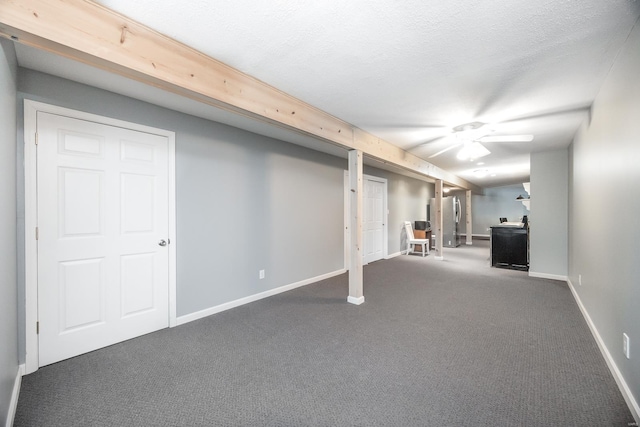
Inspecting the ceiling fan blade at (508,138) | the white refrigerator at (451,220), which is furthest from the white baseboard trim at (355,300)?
the white refrigerator at (451,220)

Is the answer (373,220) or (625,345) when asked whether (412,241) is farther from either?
(625,345)

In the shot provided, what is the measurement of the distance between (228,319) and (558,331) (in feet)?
11.4

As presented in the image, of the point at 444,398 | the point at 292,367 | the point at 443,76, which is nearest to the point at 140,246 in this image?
the point at 292,367

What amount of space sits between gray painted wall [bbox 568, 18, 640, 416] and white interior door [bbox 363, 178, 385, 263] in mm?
3736

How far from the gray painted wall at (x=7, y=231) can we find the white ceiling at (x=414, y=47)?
0.45 m

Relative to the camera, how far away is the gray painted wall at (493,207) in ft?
37.2

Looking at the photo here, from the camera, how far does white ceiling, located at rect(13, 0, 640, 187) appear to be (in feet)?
4.91

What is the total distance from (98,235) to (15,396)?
119cm

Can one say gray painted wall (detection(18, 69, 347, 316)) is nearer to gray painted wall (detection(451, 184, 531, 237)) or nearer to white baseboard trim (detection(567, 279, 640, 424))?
white baseboard trim (detection(567, 279, 640, 424))

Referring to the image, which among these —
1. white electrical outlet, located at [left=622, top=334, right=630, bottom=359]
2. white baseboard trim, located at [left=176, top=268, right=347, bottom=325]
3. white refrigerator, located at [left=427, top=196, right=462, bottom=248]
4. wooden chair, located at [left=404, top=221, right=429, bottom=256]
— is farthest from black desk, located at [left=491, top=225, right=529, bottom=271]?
white electrical outlet, located at [left=622, top=334, right=630, bottom=359]

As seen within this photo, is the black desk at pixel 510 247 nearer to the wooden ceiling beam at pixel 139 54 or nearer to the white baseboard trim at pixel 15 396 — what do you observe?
the wooden ceiling beam at pixel 139 54

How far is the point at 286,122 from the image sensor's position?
259 centimetres

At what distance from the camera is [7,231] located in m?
1.67

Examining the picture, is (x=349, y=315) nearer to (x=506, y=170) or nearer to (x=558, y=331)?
(x=558, y=331)
